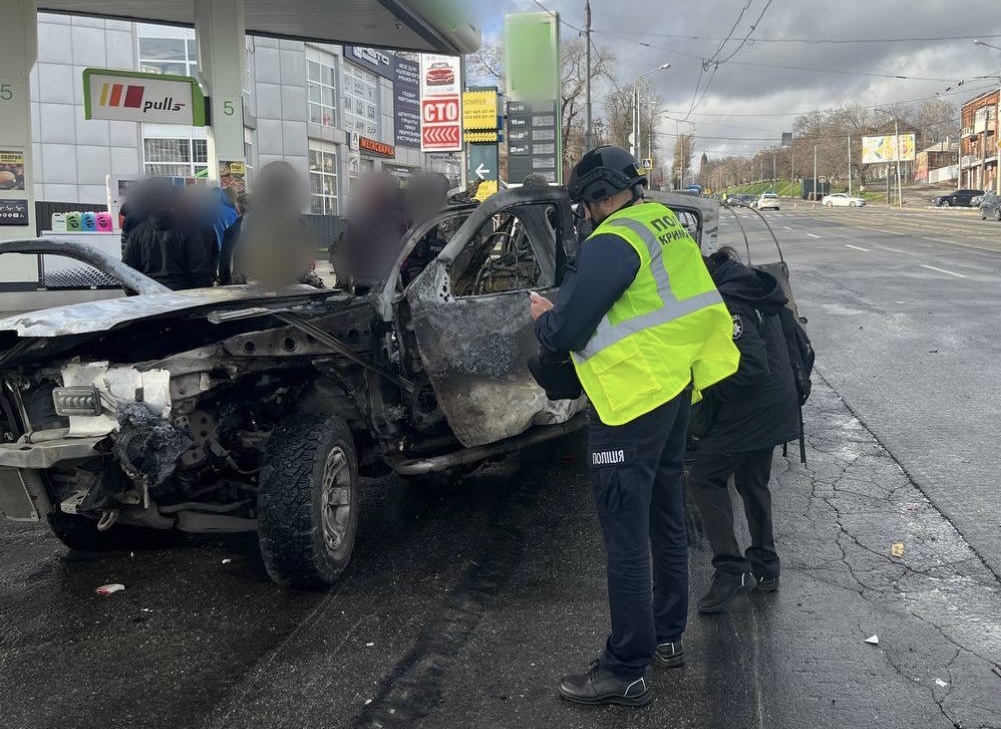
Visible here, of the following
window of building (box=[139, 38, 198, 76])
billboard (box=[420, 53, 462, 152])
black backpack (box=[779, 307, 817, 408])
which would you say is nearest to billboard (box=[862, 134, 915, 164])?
billboard (box=[420, 53, 462, 152])

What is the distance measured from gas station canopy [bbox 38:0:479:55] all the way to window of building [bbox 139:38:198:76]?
1189 cm

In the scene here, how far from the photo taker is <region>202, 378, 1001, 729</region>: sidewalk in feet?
10.7

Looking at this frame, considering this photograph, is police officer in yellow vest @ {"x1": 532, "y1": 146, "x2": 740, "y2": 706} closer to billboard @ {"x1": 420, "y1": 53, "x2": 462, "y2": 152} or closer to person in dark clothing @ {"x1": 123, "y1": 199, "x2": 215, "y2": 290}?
person in dark clothing @ {"x1": 123, "y1": 199, "x2": 215, "y2": 290}

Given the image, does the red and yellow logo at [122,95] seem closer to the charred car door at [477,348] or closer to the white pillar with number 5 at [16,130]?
the white pillar with number 5 at [16,130]

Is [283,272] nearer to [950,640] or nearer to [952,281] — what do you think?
[950,640]

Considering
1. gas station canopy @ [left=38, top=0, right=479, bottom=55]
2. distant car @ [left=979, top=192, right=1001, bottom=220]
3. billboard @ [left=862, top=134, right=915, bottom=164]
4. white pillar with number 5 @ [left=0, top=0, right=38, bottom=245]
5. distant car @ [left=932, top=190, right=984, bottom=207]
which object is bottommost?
white pillar with number 5 @ [left=0, top=0, right=38, bottom=245]

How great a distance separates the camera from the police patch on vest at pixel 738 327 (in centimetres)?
407

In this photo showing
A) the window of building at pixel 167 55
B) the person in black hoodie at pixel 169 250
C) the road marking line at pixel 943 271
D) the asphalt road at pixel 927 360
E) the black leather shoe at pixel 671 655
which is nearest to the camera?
the black leather shoe at pixel 671 655

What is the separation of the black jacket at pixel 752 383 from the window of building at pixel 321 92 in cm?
2753

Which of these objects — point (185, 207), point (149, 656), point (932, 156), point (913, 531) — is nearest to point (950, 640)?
point (913, 531)

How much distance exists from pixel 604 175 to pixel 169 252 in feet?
15.6

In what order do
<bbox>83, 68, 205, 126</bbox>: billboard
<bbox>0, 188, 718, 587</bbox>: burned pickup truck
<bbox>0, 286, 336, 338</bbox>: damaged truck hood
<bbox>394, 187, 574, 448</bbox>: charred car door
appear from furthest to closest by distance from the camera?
<bbox>83, 68, 205, 126</bbox>: billboard
<bbox>394, 187, 574, 448</bbox>: charred car door
<bbox>0, 188, 718, 587</bbox>: burned pickup truck
<bbox>0, 286, 336, 338</bbox>: damaged truck hood

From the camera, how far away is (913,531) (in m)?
5.05

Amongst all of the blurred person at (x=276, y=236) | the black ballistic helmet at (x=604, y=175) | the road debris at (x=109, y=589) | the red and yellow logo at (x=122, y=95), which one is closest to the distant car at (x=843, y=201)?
the red and yellow logo at (x=122, y=95)
